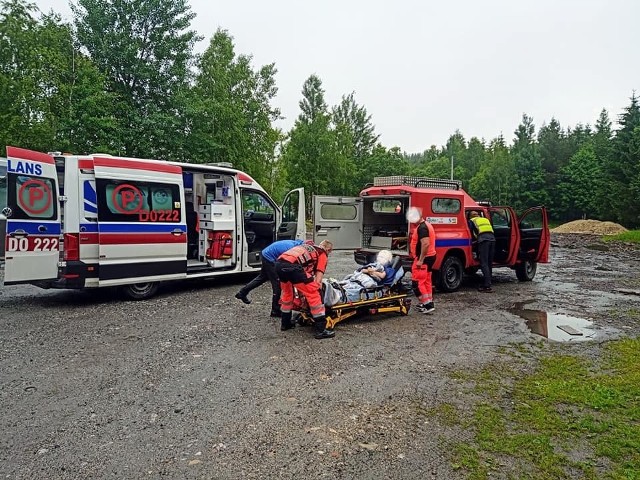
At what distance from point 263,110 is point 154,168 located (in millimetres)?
17930

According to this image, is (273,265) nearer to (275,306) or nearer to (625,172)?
(275,306)

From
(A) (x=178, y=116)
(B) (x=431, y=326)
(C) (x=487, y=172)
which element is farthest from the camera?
(C) (x=487, y=172)

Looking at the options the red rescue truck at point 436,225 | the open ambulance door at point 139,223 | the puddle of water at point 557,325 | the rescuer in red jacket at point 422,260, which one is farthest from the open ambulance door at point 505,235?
the open ambulance door at point 139,223

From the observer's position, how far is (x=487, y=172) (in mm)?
54375

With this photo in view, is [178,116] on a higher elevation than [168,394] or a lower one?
higher

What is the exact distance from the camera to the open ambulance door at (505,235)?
10219 mm

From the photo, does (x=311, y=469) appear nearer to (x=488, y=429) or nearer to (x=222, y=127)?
(x=488, y=429)

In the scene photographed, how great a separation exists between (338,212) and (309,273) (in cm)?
419

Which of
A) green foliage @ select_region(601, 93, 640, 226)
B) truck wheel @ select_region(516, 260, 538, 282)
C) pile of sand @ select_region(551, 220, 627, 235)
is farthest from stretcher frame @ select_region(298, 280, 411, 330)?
green foliage @ select_region(601, 93, 640, 226)

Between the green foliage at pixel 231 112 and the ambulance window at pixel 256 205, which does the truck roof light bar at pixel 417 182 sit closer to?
the ambulance window at pixel 256 205

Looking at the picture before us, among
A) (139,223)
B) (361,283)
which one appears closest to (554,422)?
(361,283)

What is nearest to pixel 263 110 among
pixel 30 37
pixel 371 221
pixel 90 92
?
pixel 90 92

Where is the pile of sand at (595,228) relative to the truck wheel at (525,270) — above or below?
above

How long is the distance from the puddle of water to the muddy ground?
15 cm
